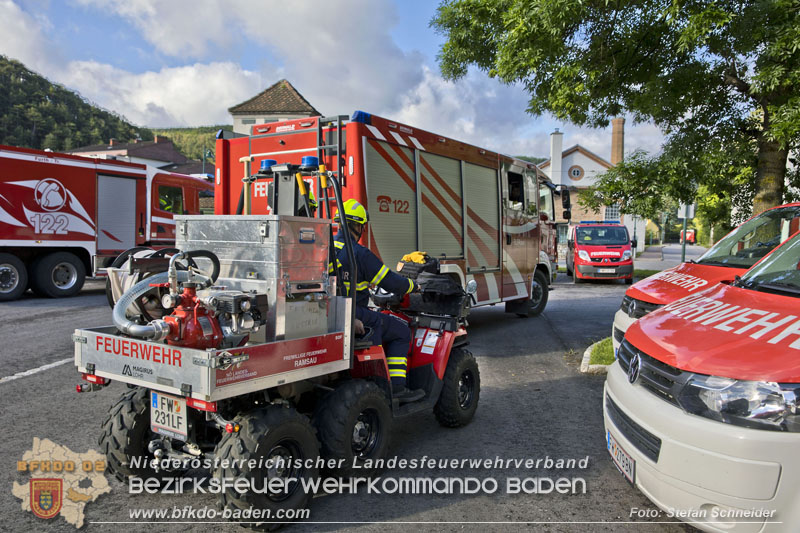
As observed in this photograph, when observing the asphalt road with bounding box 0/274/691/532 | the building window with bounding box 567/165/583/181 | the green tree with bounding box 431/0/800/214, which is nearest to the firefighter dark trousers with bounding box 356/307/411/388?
the asphalt road with bounding box 0/274/691/532

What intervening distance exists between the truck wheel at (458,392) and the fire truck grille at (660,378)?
1.65m

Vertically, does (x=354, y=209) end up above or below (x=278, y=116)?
below

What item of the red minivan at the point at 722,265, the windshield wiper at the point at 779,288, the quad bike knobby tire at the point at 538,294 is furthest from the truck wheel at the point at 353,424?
the quad bike knobby tire at the point at 538,294

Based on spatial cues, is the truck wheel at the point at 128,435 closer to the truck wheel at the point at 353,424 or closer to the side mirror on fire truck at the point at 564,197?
the truck wheel at the point at 353,424

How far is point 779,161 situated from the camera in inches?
291

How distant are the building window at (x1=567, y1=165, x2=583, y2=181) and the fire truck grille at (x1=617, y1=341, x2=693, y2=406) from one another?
4511cm

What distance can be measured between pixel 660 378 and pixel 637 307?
3.01 metres

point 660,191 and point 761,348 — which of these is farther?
point 660,191

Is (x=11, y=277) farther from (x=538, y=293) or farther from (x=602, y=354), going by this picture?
(x=602, y=354)

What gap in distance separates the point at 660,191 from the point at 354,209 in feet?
17.4

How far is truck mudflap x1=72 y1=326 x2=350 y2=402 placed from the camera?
279 centimetres

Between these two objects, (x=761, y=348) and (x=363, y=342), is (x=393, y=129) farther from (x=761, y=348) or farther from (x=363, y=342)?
(x=761, y=348)

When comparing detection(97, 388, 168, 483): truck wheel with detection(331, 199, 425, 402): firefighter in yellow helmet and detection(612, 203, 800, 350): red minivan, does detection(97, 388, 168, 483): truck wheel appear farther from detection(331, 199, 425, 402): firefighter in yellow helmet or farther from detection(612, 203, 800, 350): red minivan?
detection(612, 203, 800, 350): red minivan

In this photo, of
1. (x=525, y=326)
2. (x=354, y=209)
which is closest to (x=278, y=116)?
(x=525, y=326)
